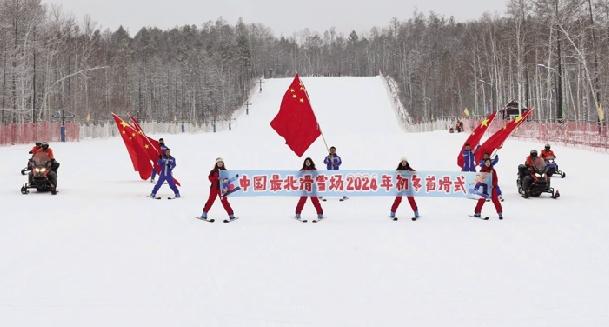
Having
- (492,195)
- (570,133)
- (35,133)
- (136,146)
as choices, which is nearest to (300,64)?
(35,133)

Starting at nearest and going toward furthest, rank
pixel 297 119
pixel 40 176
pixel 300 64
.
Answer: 1. pixel 297 119
2. pixel 40 176
3. pixel 300 64

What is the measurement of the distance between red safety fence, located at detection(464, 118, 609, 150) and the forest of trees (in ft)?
7.96

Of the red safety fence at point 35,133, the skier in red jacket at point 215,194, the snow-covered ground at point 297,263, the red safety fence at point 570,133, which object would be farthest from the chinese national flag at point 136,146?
the red safety fence at point 35,133

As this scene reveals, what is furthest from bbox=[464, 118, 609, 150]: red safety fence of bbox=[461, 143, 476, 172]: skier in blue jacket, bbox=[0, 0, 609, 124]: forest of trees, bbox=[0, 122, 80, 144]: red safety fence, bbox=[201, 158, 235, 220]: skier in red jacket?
bbox=[0, 122, 80, 144]: red safety fence

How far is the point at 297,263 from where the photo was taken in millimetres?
8961

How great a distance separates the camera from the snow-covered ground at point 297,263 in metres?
6.70

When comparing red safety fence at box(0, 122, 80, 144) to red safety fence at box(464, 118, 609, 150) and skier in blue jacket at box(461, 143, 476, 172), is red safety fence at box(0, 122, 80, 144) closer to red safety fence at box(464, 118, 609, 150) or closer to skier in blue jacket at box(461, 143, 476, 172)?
skier in blue jacket at box(461, 143, 476, 172)

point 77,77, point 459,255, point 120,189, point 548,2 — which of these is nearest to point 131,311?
point 459,255

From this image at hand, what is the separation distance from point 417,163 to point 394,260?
56.7ft

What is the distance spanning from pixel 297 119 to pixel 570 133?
77.2 feet

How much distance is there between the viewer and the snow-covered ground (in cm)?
670

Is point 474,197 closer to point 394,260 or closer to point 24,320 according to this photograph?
point 394,260

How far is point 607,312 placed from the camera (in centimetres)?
666

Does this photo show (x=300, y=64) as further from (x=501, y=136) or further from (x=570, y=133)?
(x=501, y=136)
